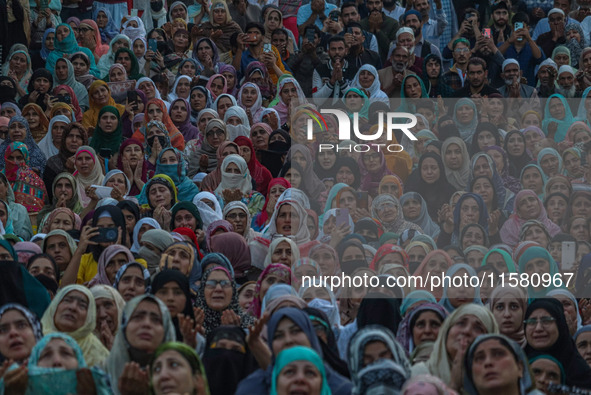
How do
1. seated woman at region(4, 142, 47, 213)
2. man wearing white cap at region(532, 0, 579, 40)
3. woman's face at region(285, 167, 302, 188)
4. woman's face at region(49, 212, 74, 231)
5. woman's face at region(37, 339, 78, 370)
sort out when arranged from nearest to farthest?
1. woman's face at region(37, 339, 78, 370)
2. woman's face at region(49, 212, 74, 231)
3. seated woman at region(4, 142, 47, 213)
4. woman's face at region(285, 167, 302, 188)
5. man wearing white cap at region(532, 0, 579, 40)

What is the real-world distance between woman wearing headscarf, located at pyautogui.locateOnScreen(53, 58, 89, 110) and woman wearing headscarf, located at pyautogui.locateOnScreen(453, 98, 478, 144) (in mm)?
3394

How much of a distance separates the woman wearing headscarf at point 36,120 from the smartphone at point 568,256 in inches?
183

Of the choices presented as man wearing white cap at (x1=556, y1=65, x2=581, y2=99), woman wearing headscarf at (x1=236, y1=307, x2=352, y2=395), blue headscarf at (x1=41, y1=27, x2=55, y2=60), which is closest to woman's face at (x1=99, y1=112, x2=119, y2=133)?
blue headscarf at (x1=41, y1=27, x2=55, y2=60)

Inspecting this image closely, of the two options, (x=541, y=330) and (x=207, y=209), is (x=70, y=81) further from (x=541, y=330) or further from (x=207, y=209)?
(x=541, y=330)

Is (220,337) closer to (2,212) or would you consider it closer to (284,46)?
(2,212)

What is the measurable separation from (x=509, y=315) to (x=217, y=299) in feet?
5.08

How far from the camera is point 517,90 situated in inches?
450

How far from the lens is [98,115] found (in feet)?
34.4

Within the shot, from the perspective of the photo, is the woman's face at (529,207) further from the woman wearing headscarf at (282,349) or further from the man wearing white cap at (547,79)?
the woman wearing headscarf at (282,349)

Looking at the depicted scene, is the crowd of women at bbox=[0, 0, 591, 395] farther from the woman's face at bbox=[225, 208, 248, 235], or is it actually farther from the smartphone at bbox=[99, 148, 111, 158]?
the smartphone at bbox=[99, 148, 111, 158]

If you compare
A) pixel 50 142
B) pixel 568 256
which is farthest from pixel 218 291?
pixel 50 142

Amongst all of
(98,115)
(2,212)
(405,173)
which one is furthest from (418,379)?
(98,115)

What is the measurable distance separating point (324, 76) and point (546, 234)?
3940 mm

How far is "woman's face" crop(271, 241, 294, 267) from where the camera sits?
24.9ft
